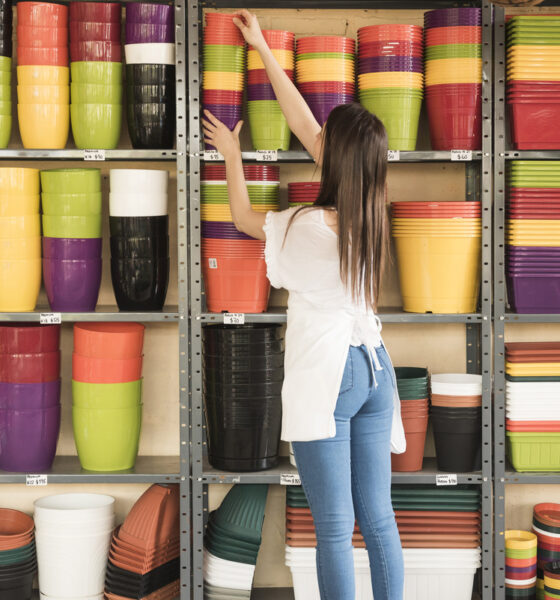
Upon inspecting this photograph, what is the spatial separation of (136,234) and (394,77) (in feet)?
3.87

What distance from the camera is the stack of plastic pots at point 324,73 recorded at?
129 inches

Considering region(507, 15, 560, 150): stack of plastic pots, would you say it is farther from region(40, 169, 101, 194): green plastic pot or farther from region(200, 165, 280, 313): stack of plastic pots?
region(40, 169, 101, 194): green plastic pot

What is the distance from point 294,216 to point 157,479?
1.41 m

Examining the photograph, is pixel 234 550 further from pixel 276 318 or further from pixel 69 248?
pixel 69 248

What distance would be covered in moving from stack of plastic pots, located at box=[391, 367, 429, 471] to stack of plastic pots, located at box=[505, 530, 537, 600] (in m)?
0.52

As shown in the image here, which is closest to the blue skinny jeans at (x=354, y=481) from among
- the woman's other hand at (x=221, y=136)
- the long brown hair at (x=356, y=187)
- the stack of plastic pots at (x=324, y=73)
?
the long brown hair at (x=356, y=187)

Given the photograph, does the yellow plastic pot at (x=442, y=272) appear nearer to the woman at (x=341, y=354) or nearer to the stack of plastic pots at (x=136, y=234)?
the woman at (x=341, y=354)

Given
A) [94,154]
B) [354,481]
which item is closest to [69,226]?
[94,154]

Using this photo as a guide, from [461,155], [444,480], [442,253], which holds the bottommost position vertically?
[444,480]

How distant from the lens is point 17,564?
3.36m

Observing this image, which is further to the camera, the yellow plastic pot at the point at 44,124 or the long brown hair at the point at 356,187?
the yellow plastic pot at the point at 44,124

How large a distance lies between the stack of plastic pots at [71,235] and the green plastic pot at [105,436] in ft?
1.41

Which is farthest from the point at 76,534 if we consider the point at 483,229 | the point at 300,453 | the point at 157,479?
the point at 483,229

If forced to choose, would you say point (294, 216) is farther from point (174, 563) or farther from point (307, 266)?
point (174, 563)
